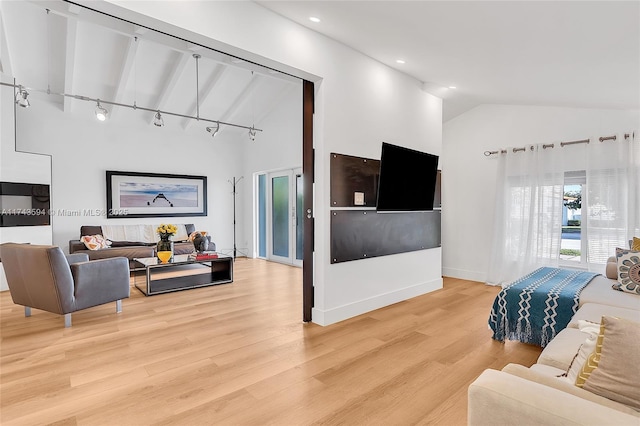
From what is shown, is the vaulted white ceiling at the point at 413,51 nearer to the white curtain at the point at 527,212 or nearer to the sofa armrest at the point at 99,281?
the white curtain at the point at 527,212

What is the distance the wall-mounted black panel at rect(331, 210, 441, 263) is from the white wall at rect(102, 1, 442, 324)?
10 cm

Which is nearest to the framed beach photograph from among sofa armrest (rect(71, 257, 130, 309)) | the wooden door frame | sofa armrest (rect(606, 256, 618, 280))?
sofa armrest (rect(71, 257, 130, 309))

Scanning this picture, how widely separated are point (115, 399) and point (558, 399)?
7.53 ft

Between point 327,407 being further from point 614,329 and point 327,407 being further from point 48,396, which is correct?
point 48,396

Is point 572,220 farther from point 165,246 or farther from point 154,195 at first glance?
point 154,195

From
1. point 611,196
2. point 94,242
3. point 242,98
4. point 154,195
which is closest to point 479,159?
point 611,196

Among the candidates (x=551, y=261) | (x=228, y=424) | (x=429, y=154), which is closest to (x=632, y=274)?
(x=551, y=261)

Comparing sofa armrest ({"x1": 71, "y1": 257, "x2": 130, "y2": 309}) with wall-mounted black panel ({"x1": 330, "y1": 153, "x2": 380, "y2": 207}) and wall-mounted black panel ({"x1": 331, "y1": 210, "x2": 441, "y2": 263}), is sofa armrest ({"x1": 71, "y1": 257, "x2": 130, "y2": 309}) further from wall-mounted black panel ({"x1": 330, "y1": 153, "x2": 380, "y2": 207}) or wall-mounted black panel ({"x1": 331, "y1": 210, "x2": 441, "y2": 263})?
wall-mounted black panel ({"x1": 330, "y1": 153, "x2": 380, "y2": 207})

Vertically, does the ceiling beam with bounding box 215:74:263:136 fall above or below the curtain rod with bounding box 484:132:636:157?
above

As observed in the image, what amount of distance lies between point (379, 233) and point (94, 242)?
4.88 metres

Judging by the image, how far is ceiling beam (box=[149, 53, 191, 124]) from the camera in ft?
16.8

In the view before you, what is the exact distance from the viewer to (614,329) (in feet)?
3.76

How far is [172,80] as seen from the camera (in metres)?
5.50

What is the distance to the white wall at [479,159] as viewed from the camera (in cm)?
449
